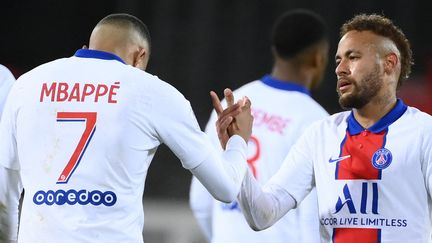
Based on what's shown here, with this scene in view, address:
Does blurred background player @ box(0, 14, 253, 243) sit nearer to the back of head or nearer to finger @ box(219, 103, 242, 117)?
the back of head

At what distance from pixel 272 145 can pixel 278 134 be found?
59 mm

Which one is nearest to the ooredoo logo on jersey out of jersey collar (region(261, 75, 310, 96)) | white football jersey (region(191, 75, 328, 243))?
white football jersey (region(191, 75, 328, 243))

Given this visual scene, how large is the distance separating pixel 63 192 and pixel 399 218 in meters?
1.20

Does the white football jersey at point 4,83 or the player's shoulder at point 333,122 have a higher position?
the white football jersey at point 4,83

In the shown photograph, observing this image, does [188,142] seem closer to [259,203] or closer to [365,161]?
[259,203]

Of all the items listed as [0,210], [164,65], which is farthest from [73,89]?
[164,65]

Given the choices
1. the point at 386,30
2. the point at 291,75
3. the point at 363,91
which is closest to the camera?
the point at 363,91

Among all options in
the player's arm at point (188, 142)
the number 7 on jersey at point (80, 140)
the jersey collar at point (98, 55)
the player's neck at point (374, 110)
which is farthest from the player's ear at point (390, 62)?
the number 7 on jersey at point (80, 140)

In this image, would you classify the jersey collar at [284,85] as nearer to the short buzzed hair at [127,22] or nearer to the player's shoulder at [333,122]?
the player's shoulder at [333,122]

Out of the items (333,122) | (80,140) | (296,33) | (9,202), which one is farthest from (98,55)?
(296,33)

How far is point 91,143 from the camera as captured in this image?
361 cm

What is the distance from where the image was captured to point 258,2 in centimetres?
945

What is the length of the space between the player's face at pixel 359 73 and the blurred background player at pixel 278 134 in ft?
2.96

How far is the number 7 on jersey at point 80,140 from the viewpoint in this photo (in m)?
3.60
